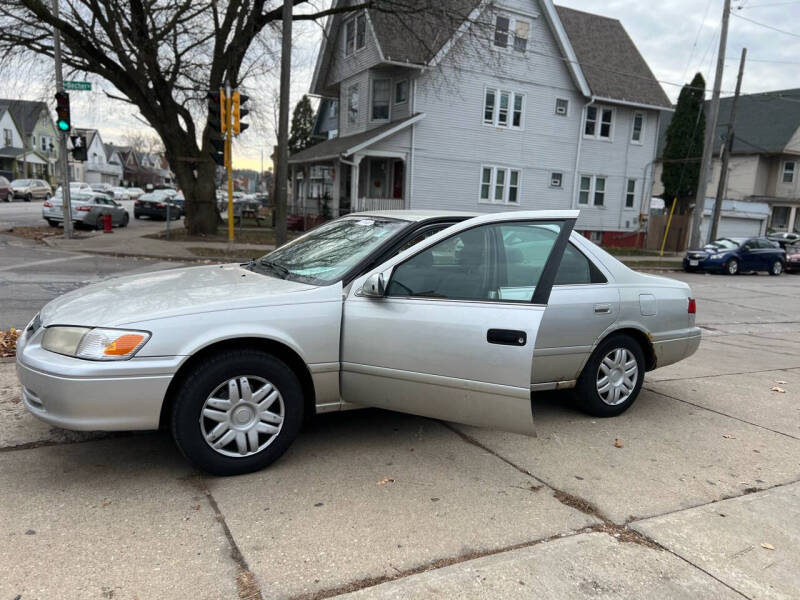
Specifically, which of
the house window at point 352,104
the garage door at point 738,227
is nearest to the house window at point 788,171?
the garage door at point 738,227

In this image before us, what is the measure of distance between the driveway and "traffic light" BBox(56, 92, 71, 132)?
50.0 ft

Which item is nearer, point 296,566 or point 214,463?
point 296,566

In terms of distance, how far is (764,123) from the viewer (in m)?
41.3

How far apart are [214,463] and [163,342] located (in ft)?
2.49

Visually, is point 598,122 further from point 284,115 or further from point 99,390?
point 99,390

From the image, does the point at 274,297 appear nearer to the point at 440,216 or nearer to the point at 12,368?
the point at 440,216

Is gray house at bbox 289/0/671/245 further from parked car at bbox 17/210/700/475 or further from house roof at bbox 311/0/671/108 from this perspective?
parked car at bbox 17/210/700/475

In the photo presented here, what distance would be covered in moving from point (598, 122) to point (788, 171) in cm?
2143

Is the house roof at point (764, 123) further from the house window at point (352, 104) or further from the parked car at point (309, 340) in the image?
the parked car at point (309, 340)

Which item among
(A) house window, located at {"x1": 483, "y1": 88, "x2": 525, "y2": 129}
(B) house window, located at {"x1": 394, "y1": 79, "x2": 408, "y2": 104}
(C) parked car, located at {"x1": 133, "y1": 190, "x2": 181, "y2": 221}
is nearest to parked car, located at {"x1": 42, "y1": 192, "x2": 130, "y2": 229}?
(C) parked car, located at {"x1": 133, "y1": 190, "x2": 181, "y2": 221}

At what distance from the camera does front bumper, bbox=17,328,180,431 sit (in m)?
3.09

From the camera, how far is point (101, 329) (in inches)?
125

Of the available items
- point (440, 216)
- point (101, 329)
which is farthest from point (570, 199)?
point (101, 329)

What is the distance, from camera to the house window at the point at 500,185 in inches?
1017
